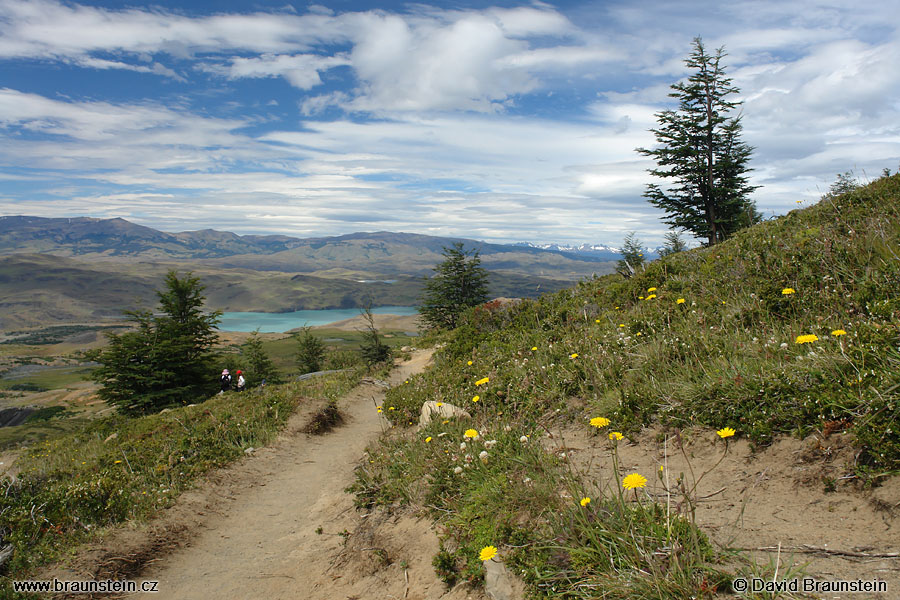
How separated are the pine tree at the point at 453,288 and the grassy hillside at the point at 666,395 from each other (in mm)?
28724

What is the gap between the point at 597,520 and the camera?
3.17 m

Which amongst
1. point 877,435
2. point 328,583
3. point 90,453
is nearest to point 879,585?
point 877,435

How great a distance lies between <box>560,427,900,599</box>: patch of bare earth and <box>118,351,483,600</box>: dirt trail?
205 cm

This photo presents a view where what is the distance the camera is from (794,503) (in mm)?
3301

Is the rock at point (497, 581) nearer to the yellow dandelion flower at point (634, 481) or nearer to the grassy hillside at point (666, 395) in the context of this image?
the grassy hillside at point (666, 395)

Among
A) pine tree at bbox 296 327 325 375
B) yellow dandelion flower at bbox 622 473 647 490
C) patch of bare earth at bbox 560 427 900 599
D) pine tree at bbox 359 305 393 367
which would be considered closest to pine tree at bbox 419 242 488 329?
pine tree at bbox 359 305 393 367

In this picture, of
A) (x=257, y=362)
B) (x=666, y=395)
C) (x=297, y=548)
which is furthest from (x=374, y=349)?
(x=666, y=395)

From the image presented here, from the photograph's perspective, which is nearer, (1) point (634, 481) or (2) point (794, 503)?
(1) point (634, 481)

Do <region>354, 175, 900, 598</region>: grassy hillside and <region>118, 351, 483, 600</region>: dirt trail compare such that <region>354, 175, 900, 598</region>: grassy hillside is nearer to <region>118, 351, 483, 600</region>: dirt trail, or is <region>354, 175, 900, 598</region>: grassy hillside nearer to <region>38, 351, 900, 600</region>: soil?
<region>38, 351, 900, 600</region>: soil

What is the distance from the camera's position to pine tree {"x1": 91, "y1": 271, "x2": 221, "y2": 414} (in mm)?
21719

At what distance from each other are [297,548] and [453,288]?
3445 cm

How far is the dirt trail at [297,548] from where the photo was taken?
461 centimetres

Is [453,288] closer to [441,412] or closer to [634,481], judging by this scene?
[441,412]

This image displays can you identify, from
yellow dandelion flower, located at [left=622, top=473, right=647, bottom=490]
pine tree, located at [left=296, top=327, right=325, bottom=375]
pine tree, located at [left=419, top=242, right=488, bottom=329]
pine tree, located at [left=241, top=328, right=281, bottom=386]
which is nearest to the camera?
yellow dandelion flower, located at [left=622, top=473, right=647, bottom=490]
